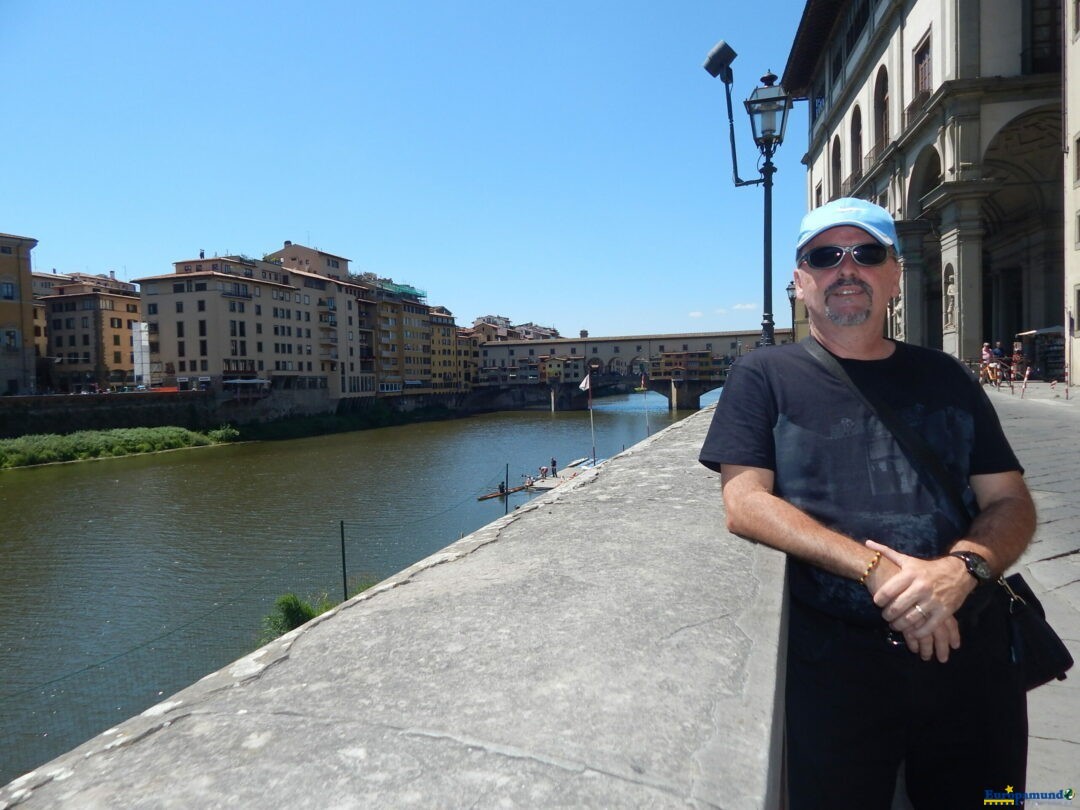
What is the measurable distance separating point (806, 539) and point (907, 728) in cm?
43

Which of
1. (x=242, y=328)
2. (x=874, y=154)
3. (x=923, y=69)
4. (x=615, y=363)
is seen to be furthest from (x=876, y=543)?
(x=615, y=363)

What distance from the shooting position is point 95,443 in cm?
4006

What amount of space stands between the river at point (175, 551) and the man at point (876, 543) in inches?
372

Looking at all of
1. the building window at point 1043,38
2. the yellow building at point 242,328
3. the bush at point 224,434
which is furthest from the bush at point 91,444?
the building window at point 1043,38

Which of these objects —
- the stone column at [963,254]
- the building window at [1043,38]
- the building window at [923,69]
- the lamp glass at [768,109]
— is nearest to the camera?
the lamp glass at [768,109]

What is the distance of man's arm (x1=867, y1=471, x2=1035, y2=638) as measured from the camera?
1.43 meters

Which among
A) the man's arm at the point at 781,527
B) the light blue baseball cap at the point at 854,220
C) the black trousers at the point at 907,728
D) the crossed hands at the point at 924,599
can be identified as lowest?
the black trousers at the point at 907,728

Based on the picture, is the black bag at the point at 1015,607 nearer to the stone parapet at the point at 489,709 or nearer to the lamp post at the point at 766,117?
the stone parapet at the point at 489,709

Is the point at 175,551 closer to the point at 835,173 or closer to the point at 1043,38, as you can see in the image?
the point at 1043,38

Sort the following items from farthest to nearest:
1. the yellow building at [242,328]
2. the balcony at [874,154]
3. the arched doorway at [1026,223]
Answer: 1. the yellow building at [242,328]
2. the balcony at [874,154]
3. the arched doorway at [1026,223]

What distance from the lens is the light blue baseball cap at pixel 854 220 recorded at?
1.75 meters

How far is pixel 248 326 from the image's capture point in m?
54.9

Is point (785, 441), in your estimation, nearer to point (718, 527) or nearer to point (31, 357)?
point (718, 527)

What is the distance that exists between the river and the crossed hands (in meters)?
9.66
